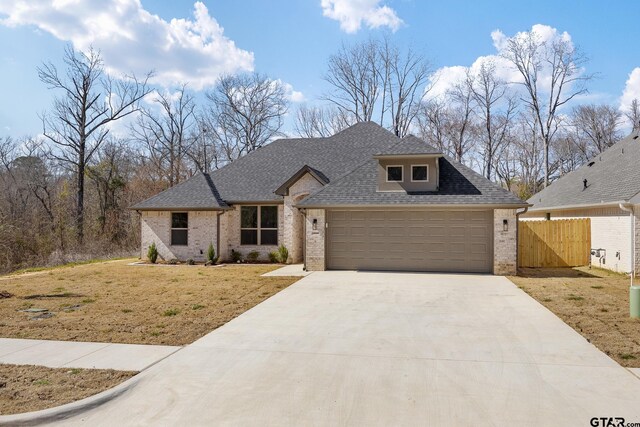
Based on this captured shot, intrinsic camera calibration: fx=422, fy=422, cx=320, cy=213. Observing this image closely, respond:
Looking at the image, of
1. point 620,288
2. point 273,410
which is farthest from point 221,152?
point 273,410

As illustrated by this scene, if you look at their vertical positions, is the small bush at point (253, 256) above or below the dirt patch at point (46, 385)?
above

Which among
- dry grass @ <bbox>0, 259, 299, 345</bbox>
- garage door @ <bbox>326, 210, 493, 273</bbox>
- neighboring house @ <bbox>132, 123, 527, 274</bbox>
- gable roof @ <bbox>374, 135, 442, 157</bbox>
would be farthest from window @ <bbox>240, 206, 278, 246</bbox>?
gable roof @ <bbox>374, 135, 442, 157</bbox>

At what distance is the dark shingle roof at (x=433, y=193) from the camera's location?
14281 millimetres

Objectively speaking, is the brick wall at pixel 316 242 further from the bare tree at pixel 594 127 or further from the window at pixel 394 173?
the bare tree at pixel 594 127

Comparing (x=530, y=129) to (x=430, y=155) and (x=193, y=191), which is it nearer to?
(x=430, y=155)

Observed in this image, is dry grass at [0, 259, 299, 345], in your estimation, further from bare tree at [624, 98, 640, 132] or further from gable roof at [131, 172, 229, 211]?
bare tree at [624, 98, 640, 132]

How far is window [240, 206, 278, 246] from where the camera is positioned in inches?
719

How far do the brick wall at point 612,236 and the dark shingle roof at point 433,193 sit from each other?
11.8 feet

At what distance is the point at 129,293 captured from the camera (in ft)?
36.3

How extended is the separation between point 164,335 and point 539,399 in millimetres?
5505

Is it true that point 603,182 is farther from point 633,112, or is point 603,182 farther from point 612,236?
point 633,112

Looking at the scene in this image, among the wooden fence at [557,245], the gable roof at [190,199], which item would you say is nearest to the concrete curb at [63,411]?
the gable roof at [190,199]

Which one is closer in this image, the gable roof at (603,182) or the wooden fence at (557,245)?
the gable roof at (603,182)

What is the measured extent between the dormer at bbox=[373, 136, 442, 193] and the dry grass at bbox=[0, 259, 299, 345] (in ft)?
17.6
